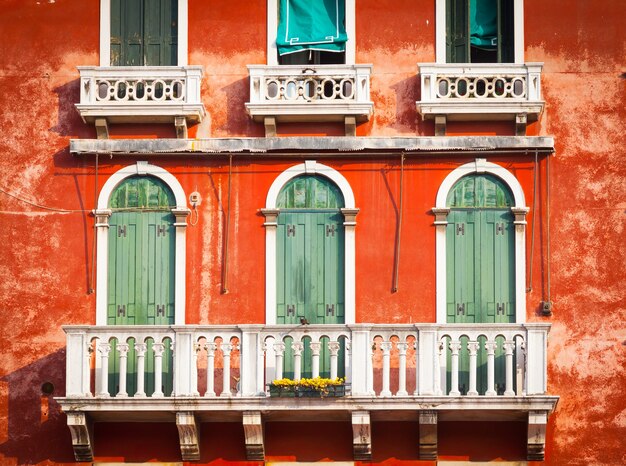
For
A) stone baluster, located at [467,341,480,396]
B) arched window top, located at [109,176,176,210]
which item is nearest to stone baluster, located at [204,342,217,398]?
arched window top, located at [109,176,176,210]

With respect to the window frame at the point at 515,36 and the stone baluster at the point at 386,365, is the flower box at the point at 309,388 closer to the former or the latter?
the stone baluster at the point at 386,365

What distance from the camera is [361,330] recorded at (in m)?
30.8

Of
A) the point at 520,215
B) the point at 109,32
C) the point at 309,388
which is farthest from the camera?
the point at 109,32

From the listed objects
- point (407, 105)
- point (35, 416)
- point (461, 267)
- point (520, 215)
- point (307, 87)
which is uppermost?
point (307, 87)

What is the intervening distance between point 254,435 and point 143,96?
572 centimetres

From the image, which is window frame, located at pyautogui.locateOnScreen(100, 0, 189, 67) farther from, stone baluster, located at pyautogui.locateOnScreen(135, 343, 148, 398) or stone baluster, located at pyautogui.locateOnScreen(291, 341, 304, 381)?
stone baluster, located at pyautogui.locateOnScreen(291, 341, 304, 381)

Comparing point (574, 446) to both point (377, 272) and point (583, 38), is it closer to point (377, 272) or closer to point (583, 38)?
point (377, 272)

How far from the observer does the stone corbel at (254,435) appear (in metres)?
30.9

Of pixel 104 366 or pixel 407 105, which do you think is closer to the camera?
pixel 104 366

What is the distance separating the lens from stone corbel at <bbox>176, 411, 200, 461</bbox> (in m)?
30.9

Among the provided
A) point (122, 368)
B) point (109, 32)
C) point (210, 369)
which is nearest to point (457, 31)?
point (109, 32)

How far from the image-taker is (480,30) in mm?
32906

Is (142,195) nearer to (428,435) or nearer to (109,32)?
(109,32)

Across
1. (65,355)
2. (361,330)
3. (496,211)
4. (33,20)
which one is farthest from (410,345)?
(33,20)
